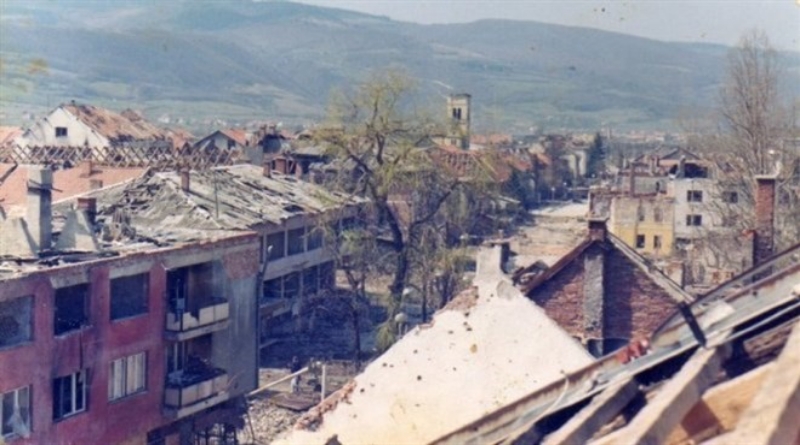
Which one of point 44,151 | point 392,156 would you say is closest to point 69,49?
point 44,151

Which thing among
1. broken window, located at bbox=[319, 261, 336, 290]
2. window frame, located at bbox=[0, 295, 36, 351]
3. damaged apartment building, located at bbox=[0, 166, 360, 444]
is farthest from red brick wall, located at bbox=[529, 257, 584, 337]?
broken window, located at bbox=[319, 261, 336, 290]

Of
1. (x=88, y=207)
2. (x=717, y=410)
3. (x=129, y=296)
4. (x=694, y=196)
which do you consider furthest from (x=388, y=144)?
(x=717, y=410)

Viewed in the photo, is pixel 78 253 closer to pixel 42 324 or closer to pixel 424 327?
pixel 42 324

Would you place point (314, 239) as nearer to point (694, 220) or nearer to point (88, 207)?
point (88, 207)

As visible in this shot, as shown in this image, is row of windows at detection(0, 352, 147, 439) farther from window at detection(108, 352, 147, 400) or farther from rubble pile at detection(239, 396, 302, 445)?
rubble pile at detection(239, 396, 302, 445)

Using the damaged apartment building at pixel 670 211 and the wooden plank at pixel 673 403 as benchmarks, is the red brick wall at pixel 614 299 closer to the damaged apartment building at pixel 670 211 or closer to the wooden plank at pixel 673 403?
the wooden plank at pixel 673 403

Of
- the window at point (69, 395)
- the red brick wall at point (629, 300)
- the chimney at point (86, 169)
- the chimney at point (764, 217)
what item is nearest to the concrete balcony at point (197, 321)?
the window at point (69, 395)
